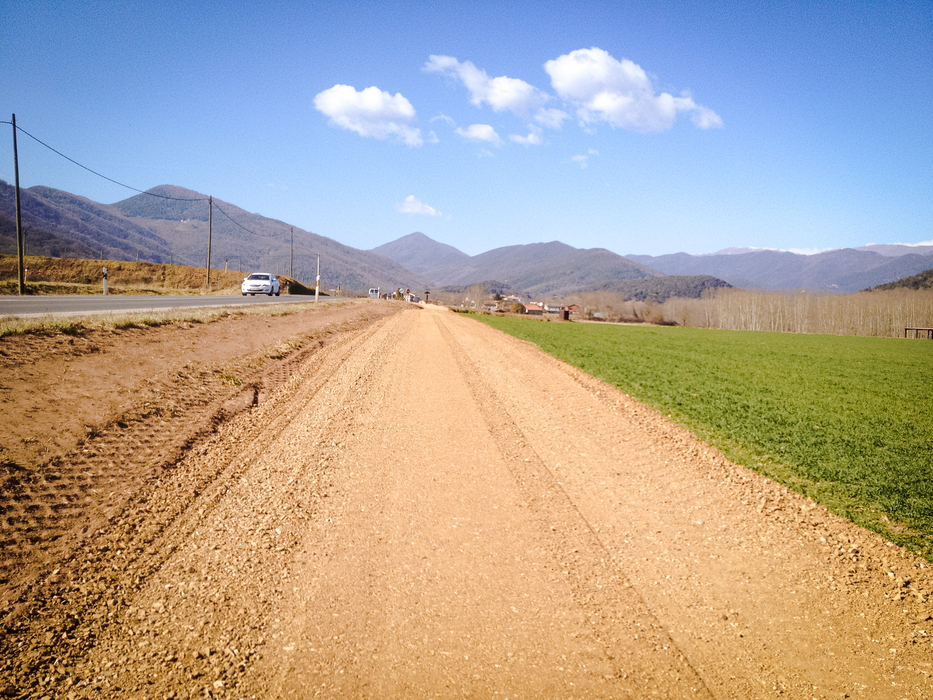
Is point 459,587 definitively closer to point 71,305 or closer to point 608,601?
point 608,601

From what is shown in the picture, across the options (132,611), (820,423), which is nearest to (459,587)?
Answer: (132,611)

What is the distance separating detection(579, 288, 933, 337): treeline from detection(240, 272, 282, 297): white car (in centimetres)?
8526

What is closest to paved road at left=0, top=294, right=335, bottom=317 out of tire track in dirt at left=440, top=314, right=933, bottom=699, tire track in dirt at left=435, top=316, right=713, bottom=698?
tire track in dirt at left=435, top=316, right=713, bottom=698

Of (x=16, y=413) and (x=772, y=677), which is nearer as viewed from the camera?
(x=772, y=677)

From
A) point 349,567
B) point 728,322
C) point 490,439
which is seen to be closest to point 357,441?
point 490,439

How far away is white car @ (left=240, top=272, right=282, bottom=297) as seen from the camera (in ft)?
138

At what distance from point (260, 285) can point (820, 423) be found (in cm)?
4163

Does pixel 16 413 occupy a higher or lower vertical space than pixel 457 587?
higher

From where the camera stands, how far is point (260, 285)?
140 ft

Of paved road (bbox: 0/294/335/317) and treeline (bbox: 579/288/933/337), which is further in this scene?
treeline (bbox: 579/288/933/337)

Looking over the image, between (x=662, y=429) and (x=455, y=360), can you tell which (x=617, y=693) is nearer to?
(x=662, y=429)

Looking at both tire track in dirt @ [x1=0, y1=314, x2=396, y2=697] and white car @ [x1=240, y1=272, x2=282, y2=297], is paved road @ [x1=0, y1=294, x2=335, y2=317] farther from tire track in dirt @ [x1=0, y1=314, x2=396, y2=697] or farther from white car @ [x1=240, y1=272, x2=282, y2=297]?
white car @ [x1=240, y1=272, x2=282, y2=297]

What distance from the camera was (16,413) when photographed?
618 cm

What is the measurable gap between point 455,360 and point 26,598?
540 inches
